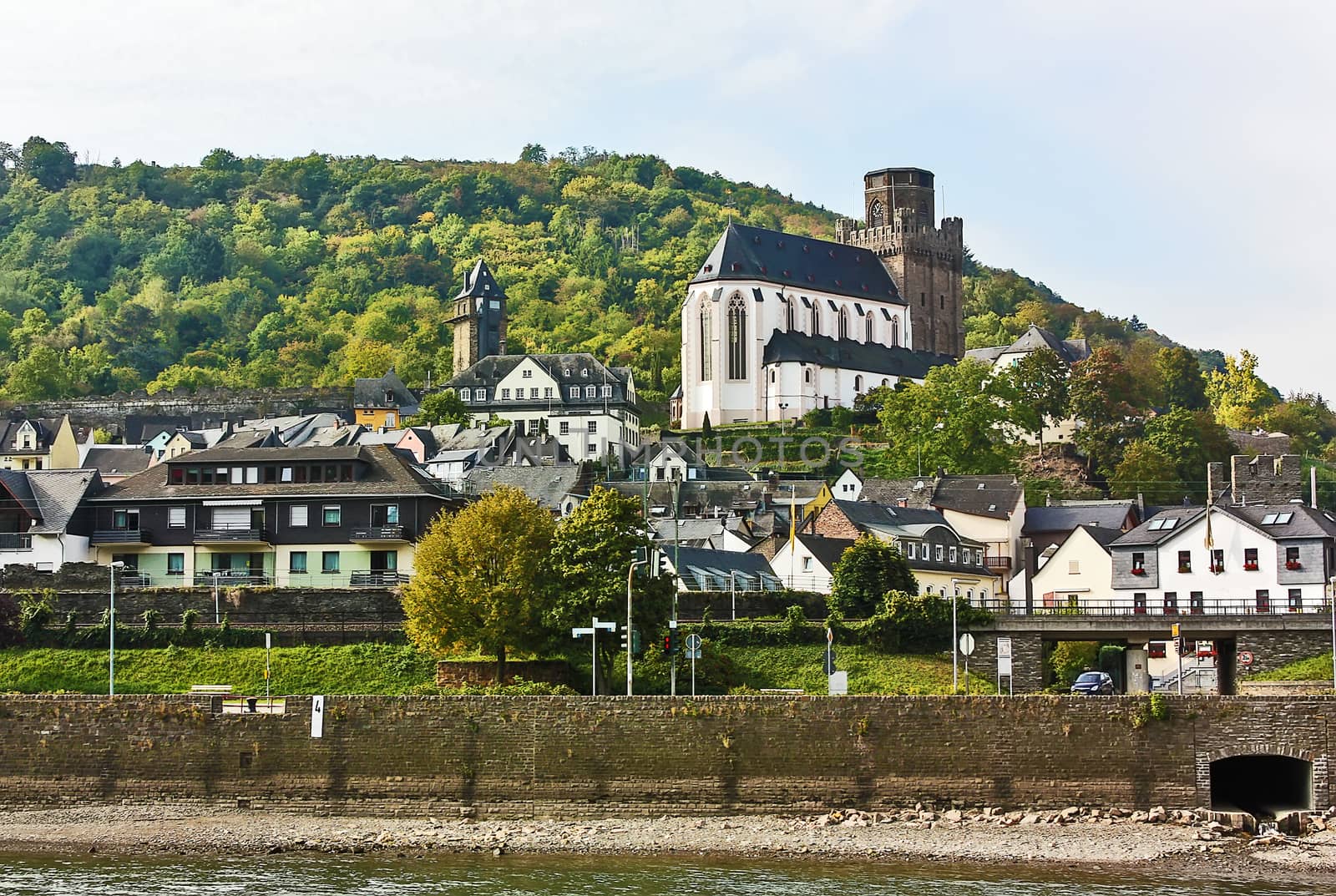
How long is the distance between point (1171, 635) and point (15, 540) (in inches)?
1468

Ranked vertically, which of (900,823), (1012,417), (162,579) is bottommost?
(900,823)

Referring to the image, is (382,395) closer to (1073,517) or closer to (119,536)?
(1073,517)

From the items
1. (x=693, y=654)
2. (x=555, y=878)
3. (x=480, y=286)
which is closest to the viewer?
(x=555, y=878)

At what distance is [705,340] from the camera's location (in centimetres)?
14338

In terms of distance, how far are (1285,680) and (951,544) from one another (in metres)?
27.7

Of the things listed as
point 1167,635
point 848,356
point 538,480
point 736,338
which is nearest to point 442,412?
point 736,338

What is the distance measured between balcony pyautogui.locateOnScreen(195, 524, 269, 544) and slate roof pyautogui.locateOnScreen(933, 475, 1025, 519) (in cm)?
3750

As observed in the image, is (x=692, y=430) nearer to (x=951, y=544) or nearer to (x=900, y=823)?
(x=951, y=544)

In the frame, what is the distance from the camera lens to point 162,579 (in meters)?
66.3

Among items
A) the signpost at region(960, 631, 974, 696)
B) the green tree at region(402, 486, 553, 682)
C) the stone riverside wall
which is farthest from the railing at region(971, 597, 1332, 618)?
the stone riverside wall

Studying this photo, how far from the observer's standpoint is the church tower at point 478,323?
165 m

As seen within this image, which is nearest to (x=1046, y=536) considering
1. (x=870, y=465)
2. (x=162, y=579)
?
(x=870, y=465)

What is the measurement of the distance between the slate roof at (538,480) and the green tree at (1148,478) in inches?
1225

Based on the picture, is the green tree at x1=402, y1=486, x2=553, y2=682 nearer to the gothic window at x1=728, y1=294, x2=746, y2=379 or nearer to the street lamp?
the street lamp
